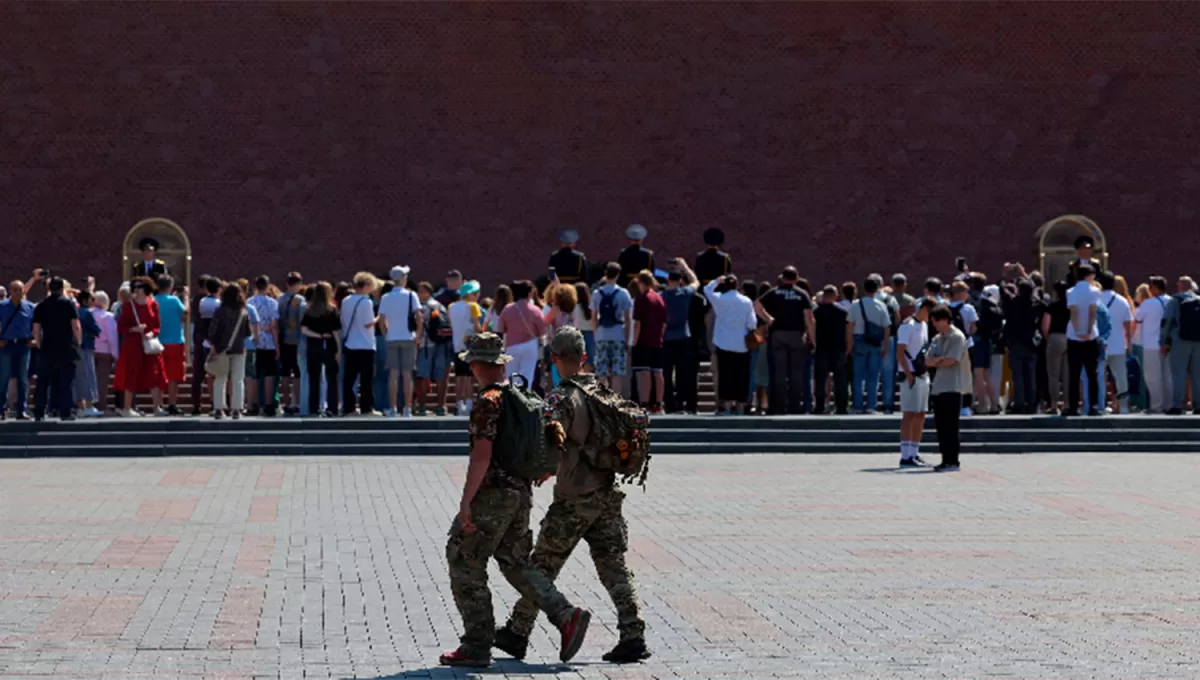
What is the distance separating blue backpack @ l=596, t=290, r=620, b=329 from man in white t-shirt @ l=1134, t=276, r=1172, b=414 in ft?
20.1

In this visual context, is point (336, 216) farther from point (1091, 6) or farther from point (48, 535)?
point (48, 535)

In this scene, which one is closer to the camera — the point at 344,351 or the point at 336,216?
the point at 344,351

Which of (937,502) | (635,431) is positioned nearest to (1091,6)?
(937,502)

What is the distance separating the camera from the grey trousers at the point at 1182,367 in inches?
914

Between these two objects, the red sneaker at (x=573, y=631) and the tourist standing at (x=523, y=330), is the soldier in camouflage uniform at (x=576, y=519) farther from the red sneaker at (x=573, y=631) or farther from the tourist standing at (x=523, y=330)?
the tourist standing at (x=523, y=330)

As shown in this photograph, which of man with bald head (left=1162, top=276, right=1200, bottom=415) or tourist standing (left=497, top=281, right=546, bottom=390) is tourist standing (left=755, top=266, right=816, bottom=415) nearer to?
tourist standing (left=497, top=281, right=546, bottom=390)

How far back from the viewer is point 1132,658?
8.42m

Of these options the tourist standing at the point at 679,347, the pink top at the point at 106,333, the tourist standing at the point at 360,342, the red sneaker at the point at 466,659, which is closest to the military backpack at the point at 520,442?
the red sneaker at the point at 466,659

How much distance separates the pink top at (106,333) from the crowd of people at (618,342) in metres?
0.03

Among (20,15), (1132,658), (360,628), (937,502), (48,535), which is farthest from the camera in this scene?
(20,15)

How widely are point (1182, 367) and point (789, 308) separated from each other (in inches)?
174

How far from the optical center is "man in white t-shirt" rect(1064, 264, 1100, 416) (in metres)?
22.1

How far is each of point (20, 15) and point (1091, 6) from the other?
17.3m

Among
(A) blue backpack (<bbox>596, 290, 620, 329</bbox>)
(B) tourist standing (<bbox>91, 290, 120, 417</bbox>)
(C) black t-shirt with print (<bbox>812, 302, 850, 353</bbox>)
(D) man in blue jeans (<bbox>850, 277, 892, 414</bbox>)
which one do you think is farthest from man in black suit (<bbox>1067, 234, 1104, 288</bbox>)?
(B) tourist standing (<bbox>91, 290, 120, 417</bbox>)
